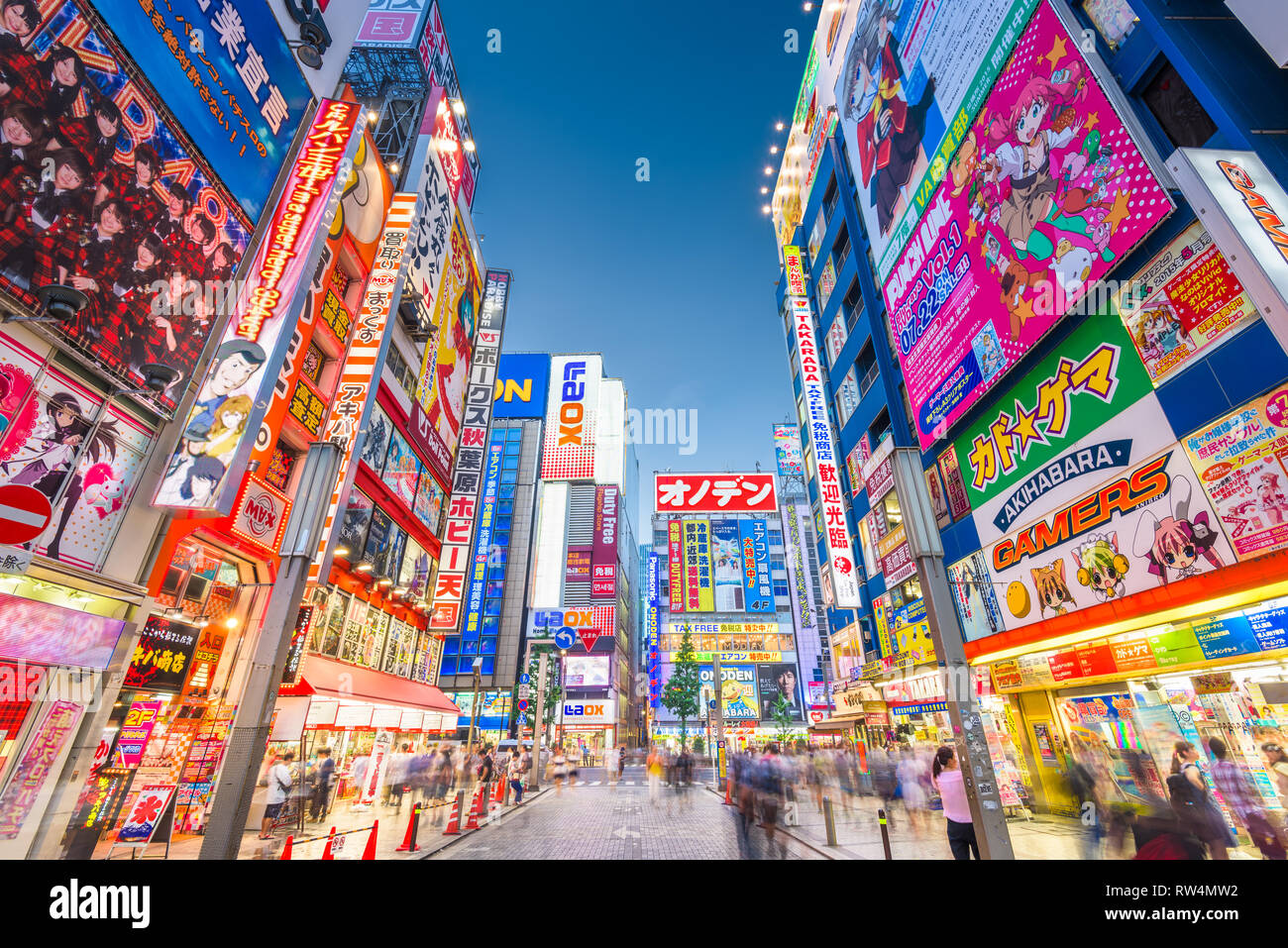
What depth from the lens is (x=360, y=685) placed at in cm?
1597

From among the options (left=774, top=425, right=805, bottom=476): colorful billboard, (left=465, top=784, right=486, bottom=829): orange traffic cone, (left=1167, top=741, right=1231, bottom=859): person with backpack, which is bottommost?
(left=465, top=784, right=486, bottom=829): orange traffic cone

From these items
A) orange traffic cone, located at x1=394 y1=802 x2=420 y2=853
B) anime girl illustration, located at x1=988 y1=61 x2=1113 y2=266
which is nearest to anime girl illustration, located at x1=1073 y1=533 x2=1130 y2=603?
anime girl illustration, located at x1=988 y1=61 x2=1113 y2=266

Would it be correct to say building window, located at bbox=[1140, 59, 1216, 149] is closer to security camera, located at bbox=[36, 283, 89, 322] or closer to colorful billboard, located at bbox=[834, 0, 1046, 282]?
colorful billboard, located at bbox=[834, 0, 1046, 282]

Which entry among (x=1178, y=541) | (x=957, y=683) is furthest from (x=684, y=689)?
(x=957, y=683)

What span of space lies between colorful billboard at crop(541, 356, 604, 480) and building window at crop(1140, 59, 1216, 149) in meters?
64.7

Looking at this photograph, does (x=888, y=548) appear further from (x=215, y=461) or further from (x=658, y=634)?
(x=658, y=634)

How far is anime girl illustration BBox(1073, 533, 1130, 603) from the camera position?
9750 millimetres

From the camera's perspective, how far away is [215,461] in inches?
344

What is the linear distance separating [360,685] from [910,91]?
82.4ft

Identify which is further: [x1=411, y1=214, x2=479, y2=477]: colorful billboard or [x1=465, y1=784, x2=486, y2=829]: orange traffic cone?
[x1=411, y1=214, x2=479, y2=477]: colorful billboard

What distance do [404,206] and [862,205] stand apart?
17.3 m

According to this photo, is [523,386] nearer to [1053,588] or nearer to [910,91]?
[910,91]

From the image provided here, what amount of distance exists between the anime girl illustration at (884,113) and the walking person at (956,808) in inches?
649
